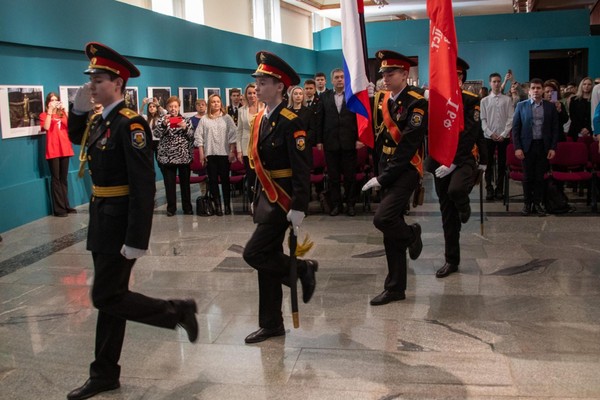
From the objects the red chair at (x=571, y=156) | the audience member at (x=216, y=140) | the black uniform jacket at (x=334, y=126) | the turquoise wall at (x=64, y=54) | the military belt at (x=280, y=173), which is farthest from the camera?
the audience member at (x=216, y=140)

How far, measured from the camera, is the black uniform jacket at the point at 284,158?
165 inches

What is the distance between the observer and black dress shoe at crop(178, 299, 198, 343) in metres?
3.93

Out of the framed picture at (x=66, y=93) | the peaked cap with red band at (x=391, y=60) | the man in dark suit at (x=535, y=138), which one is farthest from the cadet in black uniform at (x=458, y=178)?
the framed picture at (x=66, y=93)

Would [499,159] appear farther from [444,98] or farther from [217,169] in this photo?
[444,98]

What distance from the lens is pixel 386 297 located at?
521 centimetres

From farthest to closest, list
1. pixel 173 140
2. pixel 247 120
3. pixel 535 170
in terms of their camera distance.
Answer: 1. pixel 173 140
2. pixel 247 120
3. pixel 535 170

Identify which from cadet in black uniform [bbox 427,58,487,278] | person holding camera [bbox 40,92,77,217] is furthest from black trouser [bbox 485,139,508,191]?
person holding camera [bbox 40,92,77,217]

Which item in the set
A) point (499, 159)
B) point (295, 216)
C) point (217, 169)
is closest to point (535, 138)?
point (499, 159)

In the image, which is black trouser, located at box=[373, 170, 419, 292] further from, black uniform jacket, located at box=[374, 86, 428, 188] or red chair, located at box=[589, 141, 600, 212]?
red chair, located at box=[589, 141, 600, 212]

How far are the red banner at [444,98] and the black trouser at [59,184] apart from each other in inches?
249

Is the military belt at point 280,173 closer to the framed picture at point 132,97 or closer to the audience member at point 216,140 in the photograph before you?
the audience member at point 216,140

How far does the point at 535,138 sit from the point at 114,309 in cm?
661

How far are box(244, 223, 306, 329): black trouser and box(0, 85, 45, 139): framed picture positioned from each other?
241 inches

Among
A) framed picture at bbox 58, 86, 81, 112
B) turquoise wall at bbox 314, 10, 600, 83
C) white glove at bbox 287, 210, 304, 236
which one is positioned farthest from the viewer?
turquoise wall at bbox 314, 10, 600, 83
